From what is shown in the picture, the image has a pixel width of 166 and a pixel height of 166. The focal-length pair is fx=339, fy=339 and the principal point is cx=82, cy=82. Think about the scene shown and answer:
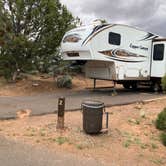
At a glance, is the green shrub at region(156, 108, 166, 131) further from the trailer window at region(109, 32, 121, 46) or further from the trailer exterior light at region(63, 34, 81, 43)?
the trailer window at region(109, 32, 121, 46)

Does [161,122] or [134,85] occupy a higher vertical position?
[134,85]

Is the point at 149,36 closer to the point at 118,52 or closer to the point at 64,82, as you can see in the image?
the point at 118,52

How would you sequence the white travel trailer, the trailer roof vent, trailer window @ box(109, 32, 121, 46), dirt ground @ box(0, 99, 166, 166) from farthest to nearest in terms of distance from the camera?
trailer window @ box(109, 32, 121, 46) < the trailer roof vent < the white travel trailer < dirt ground @ box(0, 99, 166, 166)

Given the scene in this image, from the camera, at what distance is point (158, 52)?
695 inches

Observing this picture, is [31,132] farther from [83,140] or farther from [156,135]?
[156,135]

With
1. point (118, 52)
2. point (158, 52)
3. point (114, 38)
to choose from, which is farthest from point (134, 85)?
point (114, 38)

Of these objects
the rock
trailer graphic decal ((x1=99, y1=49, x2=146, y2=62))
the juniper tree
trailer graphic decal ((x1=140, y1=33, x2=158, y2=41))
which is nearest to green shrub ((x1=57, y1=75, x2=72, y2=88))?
the juniper tree

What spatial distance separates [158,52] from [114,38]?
3177 mm

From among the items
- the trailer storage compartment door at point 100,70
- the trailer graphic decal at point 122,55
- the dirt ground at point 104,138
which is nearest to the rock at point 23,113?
the dirt ground at point 104,138

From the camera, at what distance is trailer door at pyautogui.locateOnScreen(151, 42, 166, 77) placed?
682 inches

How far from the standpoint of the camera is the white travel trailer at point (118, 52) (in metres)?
14.8

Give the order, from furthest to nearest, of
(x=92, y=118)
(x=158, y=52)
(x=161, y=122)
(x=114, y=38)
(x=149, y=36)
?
1. (x=149, y=36)
2. (x=158, y=52)
3. (x=114, y=38)
4. (x=161, y=122)
5. (x=92, y=118)

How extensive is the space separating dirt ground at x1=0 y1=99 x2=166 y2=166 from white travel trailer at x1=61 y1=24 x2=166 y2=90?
17.1 feet

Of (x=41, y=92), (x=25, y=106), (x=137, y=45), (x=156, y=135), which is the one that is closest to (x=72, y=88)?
(x=41, y=92)
